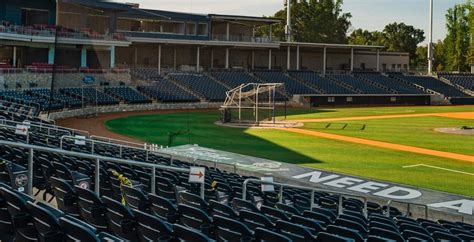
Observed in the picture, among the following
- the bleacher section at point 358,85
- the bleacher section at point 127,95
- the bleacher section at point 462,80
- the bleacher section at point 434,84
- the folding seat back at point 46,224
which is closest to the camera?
the folding seat back at point 46,224

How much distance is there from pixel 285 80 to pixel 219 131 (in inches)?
1431

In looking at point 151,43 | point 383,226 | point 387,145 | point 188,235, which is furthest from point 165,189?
point 151,43

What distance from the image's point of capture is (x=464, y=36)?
115 metres

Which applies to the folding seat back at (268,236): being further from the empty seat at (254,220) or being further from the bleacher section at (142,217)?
the empty seat at (254,220)

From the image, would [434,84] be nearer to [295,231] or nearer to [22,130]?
[22,130]

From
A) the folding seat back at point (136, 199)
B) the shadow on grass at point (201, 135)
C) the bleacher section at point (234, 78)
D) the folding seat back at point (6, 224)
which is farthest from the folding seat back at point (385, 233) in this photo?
the bleacher section at point (234, 78)

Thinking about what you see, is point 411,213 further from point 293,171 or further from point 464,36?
point 464,36

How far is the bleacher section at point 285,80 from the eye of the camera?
71.1 m

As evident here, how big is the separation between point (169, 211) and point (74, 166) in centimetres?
434

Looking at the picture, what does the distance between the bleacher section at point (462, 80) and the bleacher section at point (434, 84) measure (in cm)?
242

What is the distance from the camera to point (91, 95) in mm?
51375

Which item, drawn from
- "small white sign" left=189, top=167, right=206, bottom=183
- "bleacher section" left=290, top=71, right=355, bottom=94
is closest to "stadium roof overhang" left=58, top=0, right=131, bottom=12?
"bleacher section" left=290, top=71, right=355, bottom=94

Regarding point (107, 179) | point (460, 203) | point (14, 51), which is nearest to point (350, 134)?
point (460, 203)

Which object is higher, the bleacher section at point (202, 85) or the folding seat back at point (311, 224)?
the bleacher section at point (202, 85)
